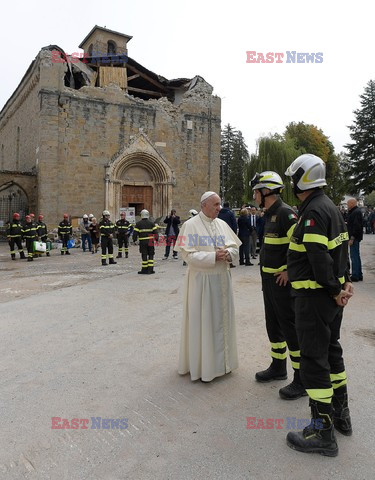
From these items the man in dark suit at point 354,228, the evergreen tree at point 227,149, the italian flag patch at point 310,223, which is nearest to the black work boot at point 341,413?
the italian flag patch at point 310,223

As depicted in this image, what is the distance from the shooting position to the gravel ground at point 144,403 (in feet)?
7.96

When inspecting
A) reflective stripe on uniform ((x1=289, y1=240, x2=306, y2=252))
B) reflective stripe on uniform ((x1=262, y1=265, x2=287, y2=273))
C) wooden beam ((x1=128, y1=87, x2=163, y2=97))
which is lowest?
reflective stripe on uniform ((x1=262, y1=265, x2=287, y2=273))

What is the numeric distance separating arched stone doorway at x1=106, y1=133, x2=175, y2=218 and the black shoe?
1994 centimetres

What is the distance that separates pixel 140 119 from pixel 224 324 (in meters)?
21.5

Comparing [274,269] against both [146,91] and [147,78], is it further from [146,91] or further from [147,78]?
[147,78]

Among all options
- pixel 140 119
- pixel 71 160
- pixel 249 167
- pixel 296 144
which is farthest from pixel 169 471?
pixel 296 144

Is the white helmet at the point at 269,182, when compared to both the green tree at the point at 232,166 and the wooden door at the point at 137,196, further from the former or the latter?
the green tree at the point at 232,166

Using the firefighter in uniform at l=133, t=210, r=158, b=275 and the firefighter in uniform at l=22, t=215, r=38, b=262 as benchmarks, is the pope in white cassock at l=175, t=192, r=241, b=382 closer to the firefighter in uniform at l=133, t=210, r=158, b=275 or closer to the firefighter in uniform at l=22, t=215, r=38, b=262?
the firefighter in uniform at l=133, t=210, r=158, b=275

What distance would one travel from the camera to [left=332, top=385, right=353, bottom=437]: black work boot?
109 inches

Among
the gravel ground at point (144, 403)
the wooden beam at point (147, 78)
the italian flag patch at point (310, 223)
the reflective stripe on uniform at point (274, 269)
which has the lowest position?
the gravel ground at point (144, 403)

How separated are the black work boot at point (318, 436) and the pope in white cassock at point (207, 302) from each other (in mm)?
1143

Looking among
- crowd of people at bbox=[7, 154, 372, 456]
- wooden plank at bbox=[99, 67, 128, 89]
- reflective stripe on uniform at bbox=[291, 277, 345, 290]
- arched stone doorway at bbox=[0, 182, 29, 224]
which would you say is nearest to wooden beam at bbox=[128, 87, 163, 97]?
wooden plank at bbox=[99, 67, 128, 89]

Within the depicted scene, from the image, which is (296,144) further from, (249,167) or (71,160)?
(71,160)

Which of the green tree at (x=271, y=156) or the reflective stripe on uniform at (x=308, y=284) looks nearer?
the reflective stripe on uniform at (x=308, y=284)
